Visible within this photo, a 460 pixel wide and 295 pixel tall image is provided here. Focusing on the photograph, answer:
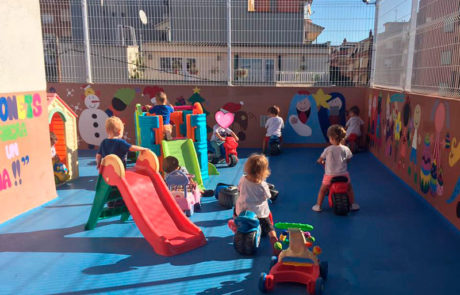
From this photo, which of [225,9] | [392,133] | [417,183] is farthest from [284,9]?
[417,183]

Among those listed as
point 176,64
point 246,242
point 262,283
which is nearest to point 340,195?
point 246,242

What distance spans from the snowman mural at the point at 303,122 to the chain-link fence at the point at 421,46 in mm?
1961

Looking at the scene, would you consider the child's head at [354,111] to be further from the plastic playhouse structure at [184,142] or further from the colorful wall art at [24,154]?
the colorful wall art at [24,154]

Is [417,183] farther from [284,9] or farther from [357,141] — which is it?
[284,9]

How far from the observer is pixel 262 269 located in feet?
12.7

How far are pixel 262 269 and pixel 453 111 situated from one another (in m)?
3.24

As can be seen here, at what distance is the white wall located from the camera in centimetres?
516

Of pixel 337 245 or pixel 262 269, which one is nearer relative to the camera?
pixel 262 269

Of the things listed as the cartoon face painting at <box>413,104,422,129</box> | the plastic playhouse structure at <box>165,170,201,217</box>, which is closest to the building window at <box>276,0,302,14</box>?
the cartoon face painting at <box>413,104,422,129</box>

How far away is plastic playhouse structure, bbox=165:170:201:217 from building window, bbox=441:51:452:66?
4.01m

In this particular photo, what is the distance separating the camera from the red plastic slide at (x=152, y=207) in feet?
14.1

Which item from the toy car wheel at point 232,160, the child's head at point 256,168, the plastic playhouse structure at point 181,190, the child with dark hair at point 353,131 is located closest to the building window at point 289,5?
the child with dark hair at point 353,131

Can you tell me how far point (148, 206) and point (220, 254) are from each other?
3.55ft

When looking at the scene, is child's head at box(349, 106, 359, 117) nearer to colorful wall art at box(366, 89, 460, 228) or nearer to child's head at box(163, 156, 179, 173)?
colorful wall art at box(366, 89, 460, 228)
